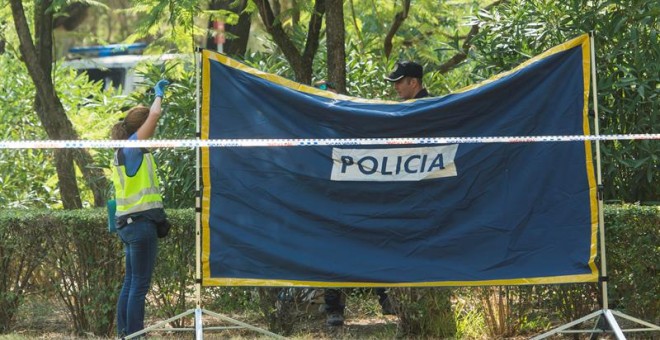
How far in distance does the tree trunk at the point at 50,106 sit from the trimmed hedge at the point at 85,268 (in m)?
3.17

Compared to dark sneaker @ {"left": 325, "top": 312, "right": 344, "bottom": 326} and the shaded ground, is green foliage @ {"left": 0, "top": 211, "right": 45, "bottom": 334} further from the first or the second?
dark sneaker @ {"left": 325, "top": 312, "right": 344, "bottom": 326}

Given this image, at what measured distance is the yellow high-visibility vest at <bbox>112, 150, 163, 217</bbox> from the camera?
7.27 m

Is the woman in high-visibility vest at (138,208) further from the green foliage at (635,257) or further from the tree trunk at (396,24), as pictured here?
the tree trunk at (396,24)

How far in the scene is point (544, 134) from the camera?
721 cm

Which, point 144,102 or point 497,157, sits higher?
point 144,102

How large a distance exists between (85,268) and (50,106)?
400 cm

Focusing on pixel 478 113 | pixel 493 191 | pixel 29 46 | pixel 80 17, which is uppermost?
pixel 80 17

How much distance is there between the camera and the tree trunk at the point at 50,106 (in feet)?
38.3

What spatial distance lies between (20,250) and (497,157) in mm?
3965

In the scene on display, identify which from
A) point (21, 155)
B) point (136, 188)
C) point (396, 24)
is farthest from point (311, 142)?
point (21, 155)

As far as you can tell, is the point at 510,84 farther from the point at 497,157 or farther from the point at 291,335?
the point at 291,335

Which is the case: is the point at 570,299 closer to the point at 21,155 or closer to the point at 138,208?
the point at 138,208

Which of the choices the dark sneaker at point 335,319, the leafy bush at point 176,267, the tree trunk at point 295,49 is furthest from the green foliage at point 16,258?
the tree trunk at point 295,49

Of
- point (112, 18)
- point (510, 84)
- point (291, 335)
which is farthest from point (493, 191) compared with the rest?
point (112, 18)
